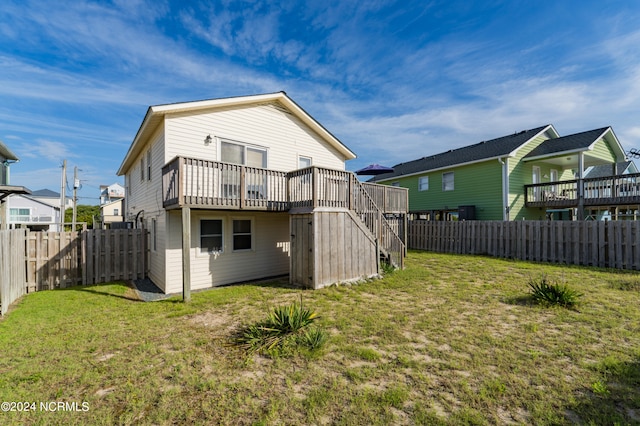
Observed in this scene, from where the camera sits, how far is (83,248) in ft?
30.9

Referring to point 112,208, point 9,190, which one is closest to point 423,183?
point 9,190

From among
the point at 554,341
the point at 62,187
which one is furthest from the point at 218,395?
the point at 62,187

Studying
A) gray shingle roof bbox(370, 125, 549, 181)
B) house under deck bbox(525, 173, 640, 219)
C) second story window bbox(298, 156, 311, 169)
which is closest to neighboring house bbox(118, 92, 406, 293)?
second story window bbox(298, 156, 311, 169)

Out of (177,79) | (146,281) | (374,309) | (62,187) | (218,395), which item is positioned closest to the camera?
(218,395)

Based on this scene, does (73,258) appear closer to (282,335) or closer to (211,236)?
(211,236)

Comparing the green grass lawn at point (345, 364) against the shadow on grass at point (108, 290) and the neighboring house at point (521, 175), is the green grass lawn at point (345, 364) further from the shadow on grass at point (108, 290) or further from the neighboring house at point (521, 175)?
the neighboring house at point (521, 175)

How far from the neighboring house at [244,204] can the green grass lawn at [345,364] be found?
70.8 inches

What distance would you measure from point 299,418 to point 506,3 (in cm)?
1370

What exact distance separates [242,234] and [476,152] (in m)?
18.0

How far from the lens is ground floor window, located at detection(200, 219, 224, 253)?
884 centimetres

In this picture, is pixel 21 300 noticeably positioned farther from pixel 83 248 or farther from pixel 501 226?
pixel 501 226

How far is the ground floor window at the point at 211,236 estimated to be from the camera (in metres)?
8.84

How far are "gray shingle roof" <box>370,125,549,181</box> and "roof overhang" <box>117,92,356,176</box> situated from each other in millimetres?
10097

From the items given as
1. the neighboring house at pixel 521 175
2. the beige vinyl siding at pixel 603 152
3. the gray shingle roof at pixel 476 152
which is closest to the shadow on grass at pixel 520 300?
the neighboring house at pixel 521 175
